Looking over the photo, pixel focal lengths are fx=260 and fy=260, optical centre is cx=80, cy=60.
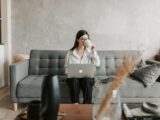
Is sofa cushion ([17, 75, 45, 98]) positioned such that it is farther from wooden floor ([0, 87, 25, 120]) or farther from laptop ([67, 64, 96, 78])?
laptop ([67, 64, 96, 78])

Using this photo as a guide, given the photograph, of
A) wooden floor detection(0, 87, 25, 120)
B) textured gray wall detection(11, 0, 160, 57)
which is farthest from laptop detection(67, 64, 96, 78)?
textured gray wall detection(11, 0, 160, 57)

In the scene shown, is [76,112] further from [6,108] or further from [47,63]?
[47,63]

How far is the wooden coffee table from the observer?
1784 millimetres

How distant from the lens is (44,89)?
4.95 feet

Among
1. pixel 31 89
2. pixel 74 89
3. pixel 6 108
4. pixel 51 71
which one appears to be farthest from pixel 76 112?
pixel 51 71

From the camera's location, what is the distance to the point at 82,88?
3160 mm

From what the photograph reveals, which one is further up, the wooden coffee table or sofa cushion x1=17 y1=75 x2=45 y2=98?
the wooden coffee table

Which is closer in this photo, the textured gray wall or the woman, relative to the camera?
the woman

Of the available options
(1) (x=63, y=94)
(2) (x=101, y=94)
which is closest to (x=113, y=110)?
(2) (x=101, y=94)

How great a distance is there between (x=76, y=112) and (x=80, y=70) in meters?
1.09

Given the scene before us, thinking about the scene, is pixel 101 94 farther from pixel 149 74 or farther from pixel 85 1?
pixel 85 1

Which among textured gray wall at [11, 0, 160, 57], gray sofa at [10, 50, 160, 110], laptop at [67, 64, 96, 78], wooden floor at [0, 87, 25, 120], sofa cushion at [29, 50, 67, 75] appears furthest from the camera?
textured gray wall at [11, 0, 160, 57]

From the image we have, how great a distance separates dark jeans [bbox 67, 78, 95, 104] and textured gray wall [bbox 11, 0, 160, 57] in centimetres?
140

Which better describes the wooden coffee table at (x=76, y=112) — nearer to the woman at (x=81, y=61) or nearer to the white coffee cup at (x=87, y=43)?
the woman at (x=81, y=61)
